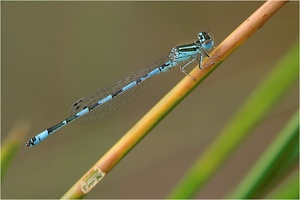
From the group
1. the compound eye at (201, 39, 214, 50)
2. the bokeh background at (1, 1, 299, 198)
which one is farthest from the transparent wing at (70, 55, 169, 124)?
the bokeh background at (1, 1, 299, 198)

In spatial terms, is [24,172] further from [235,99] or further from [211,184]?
[235,99]

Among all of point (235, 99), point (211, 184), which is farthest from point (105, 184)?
point (235, 99)

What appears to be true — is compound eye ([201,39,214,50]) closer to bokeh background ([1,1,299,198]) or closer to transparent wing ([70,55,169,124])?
transparent wing ([70,55,169,124])

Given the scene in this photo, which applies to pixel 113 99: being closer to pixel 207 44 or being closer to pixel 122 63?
pixel 207 44

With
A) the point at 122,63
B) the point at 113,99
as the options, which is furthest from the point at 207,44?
the point at 122,63

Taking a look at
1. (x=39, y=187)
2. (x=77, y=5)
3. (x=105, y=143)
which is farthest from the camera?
(x=77, y=5)

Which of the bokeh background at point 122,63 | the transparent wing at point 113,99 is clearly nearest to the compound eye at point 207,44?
the transparent wing at point 113,99

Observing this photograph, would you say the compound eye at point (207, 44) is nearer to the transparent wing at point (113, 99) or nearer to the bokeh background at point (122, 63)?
the transparent wing at point (113, 99)
